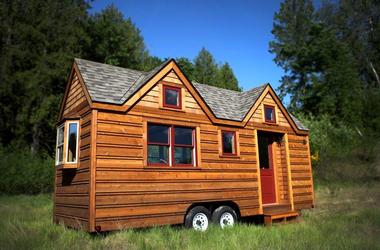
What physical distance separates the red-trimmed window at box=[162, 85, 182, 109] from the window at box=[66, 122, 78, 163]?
2.98m

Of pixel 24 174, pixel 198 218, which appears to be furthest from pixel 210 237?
pixel 24 174

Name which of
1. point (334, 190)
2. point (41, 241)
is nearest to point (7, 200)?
point (41, 241)

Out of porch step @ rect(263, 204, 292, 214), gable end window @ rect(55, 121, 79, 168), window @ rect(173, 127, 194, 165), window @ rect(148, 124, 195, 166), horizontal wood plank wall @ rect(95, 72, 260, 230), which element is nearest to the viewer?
horizontal wood plank wall @ rect(95, 72, 260, 230)

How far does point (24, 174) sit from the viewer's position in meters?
21.9

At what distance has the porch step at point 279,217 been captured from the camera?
12539mm

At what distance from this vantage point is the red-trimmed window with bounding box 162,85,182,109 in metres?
11.4

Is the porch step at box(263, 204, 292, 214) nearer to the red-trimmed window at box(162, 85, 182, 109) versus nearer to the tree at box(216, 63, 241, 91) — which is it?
the red-trimmed window at box(162, 85, 182, 109)

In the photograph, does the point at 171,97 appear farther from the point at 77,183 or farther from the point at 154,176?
the point at 77,183

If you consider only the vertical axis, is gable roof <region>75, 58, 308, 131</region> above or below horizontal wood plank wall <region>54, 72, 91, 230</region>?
above

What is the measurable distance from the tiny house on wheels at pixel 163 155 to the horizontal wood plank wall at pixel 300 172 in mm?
86

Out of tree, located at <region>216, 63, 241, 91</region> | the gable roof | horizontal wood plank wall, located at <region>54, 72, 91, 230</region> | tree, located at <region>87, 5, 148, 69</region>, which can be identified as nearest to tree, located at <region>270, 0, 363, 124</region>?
tree, located at <region>216, 63, 241, 91</region>

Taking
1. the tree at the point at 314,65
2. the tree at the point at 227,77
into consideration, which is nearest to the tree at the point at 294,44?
the tree at the point at 314,65

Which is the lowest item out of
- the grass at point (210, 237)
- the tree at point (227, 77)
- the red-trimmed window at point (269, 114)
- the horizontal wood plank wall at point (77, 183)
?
the grass at point (210, 237)

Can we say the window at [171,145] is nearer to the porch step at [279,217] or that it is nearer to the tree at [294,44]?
the porch step at [279,217]
